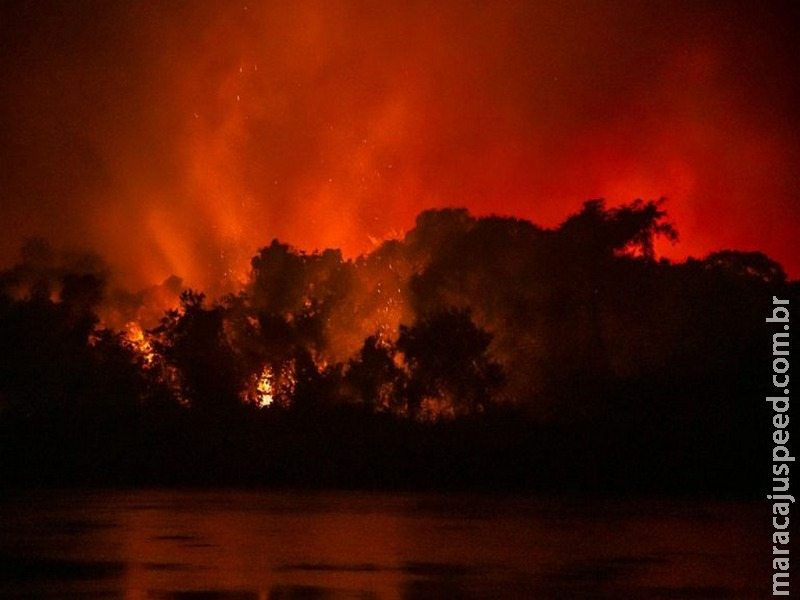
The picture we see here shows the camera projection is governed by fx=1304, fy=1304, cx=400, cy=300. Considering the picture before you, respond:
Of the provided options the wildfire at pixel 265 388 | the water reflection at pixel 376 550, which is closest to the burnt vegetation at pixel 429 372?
the wildfire at pixel 265 388

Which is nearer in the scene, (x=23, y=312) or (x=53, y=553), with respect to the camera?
(x=53, y=553)

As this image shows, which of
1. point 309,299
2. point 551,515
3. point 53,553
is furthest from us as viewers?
point 309,299

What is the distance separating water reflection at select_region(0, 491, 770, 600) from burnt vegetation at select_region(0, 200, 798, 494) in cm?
1165

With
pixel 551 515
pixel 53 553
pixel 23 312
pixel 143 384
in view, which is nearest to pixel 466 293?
pixel 143 384

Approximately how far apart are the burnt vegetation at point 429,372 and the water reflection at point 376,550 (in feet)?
38.2

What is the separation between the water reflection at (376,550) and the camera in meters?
21.9

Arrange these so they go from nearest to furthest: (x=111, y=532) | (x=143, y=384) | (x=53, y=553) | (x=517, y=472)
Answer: (x=53, y=553)
(x=111, y=532)
(x=517, y=472)
(x=143, y=384)

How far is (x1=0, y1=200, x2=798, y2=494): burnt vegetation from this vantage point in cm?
5562

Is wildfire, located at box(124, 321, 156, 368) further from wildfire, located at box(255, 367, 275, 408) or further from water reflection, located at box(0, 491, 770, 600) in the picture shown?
water reflection, located at box(0, 491, 770, 600)

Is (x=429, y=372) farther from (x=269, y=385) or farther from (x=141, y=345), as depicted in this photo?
(x=141, y=345)

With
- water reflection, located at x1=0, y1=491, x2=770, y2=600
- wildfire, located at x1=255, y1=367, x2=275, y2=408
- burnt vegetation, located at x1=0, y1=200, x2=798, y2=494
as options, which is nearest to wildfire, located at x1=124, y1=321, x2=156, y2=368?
burnt vegetation, located at x1=0, y1=200, x2=798, y2=494

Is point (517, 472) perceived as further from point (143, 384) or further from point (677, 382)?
point (143, 384)

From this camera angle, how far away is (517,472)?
2175 inches

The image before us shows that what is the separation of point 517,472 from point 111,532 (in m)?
26.3
